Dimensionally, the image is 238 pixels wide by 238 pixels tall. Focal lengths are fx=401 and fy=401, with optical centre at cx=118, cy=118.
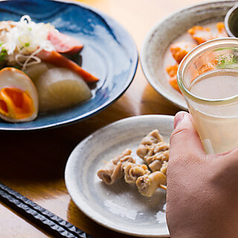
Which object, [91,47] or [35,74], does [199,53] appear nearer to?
[35,74]

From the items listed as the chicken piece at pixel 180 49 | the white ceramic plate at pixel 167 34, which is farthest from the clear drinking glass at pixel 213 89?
the chicken piece at pixel 180 49

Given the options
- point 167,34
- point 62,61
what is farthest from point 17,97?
point 167,34

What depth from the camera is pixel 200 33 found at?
5.17 ft

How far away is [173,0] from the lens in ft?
6.37

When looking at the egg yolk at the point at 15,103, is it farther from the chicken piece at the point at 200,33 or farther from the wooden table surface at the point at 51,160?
the chicken piece at the point at 200,33

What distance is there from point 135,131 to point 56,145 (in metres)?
0.27

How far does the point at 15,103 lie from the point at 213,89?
0.87m

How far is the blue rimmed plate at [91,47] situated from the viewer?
1357 mm

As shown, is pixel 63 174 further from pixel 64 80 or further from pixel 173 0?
pixel 173 0

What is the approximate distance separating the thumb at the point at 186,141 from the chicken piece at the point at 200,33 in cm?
84

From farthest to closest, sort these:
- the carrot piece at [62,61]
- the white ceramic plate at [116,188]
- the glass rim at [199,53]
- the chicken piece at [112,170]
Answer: the carrot piece at [62,61], the chicken piece at [112,170], the white ceramic plate at [116,188], the glass rim at [199,53]

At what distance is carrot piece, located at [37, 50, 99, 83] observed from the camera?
59.0 inches

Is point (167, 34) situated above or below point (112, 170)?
above

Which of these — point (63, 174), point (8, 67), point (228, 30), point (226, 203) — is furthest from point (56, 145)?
point (226, 203)
